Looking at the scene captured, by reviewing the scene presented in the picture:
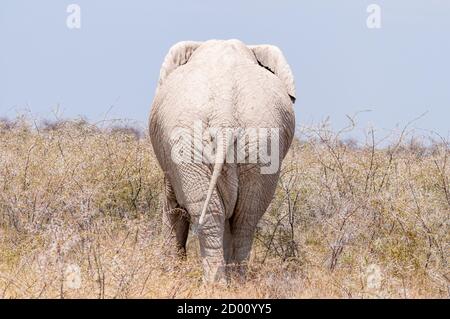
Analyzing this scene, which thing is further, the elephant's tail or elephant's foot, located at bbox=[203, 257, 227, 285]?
elephant's foot, located at bbox=[203, 257, 227, 285]

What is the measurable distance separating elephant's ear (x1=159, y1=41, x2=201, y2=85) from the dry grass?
1.23 metres

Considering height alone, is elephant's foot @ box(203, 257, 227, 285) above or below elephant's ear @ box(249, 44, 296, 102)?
below

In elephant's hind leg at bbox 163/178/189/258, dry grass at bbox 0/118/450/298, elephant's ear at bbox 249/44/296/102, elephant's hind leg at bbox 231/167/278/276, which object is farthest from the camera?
elephant's hind leg at bbox 163/178/189/258

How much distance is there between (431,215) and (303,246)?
3.87ft

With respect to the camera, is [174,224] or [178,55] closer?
[178,55]

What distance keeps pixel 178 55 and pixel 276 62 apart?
2.52 ft

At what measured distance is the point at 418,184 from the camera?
9500 mm

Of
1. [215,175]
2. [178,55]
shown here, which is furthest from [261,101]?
[178,55]

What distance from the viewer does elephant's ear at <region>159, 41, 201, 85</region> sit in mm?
6711

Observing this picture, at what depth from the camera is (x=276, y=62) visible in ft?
21.8

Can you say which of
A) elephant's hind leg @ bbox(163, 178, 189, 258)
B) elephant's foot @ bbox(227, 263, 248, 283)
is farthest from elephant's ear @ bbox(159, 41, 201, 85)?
elephant's foot @ bbox(227, 263, 248, 283)

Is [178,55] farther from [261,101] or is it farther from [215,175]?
[215,175]

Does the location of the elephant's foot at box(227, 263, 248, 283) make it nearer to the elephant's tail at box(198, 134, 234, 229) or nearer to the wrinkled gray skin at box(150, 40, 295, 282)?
the wrinkled gray skin at box(150, 40, 295, 282)
